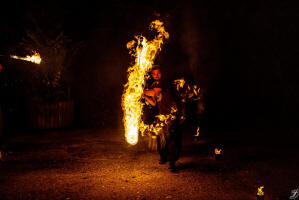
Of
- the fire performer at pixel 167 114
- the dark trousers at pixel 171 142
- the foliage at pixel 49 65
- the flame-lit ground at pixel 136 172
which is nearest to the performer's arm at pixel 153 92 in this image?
the fire performer at pixel 167 114

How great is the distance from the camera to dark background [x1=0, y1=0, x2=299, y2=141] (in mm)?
13008

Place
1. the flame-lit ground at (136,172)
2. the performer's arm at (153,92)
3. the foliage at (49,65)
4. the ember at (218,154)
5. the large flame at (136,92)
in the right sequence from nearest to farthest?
the flame-lit ground at (136,172) < the performer's arm at (153,92) < the ember at (218,154) < the large flame at (136,92) < the foliage at (49,65)

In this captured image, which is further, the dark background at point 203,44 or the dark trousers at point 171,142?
the dark background at point 203,44

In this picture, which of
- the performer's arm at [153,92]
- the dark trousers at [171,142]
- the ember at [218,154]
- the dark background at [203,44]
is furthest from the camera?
the dark background at [203,44]

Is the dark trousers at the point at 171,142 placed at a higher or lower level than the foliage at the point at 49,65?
lower

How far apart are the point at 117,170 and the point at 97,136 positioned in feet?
10.7

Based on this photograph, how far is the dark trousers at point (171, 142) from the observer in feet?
21.8

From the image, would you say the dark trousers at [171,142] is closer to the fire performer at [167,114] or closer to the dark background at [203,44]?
the fire performer at [167,114]

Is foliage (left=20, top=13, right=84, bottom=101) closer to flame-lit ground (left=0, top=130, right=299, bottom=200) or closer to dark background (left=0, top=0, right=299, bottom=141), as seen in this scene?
dark background (left=0, top=0, right=299, bottom=141)

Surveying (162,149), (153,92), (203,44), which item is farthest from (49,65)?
(162,149)

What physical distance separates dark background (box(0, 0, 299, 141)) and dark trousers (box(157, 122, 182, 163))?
5.89 metres

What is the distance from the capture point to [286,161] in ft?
23.1

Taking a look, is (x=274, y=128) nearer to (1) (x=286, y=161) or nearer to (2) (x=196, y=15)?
(1) (x=286, y=161)

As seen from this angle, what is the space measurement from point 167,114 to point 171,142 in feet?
2.03
